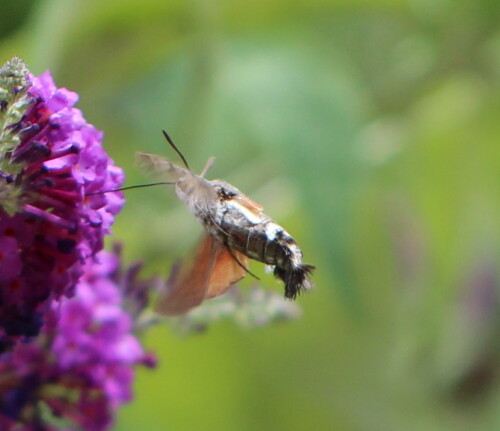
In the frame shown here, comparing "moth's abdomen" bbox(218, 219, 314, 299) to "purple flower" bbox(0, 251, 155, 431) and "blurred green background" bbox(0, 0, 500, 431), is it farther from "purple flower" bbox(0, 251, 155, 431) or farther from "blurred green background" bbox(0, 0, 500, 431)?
"blurred green background" bbox(0, 0, 500, 431)

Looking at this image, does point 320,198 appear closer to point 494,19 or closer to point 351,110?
point 351,110

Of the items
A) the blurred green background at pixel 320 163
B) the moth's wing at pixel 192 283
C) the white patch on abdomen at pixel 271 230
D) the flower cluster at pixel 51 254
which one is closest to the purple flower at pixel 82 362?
the flower cluster at pixel 51 254

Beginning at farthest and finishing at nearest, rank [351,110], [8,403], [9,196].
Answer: [351,110], [8,403], [9,196]

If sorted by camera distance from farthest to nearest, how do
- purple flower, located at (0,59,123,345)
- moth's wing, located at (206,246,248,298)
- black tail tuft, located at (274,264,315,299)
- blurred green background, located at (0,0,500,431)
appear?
1. blurred green background, located at (0,0,500,431)
2. moth's wing, located at (206,246,248,298)
3. black tail tuft, located at (274,264,315,299)
4. purple flower, located at (0,59,123,345)

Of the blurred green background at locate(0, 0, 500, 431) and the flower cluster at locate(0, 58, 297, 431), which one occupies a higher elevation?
the blurred green background at locate(0, 0, 500, 431)

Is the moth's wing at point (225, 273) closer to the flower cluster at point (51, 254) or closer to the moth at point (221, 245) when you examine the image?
the moth at point (221, 245)

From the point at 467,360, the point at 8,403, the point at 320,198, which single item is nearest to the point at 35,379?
the point at 8,403

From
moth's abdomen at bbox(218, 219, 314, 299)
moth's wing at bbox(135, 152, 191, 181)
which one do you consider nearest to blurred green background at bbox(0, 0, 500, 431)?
moth's wing at bbox(135, 152, 191, 181)
